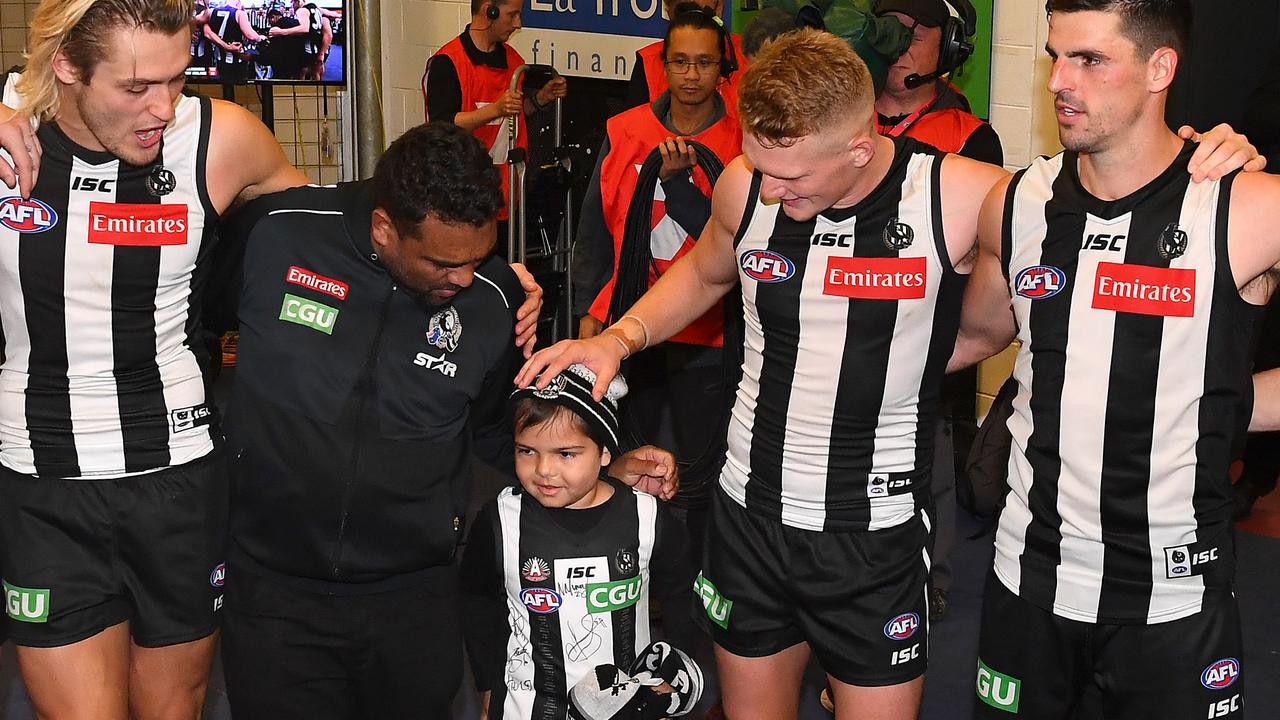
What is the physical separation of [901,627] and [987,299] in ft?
2.14

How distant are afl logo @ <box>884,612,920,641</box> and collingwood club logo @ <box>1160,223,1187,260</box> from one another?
848mm

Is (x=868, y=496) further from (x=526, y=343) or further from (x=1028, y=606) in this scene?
(x=526, y=343)

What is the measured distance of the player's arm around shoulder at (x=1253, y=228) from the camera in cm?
225

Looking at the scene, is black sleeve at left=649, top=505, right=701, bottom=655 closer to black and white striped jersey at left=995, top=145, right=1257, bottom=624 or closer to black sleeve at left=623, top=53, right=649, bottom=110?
black and white striped jersey at left=995, top=145, right=1257, bottom=624

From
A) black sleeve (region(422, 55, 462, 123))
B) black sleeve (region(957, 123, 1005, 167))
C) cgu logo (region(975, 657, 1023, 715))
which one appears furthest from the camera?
black sleeve (region(422, 55, 462, 123))

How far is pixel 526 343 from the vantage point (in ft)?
8.77

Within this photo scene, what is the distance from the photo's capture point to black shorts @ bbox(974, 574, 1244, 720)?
2.36 metres

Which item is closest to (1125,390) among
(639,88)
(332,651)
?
(332,651)

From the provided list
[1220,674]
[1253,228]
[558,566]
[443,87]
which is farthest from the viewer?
[443,87]

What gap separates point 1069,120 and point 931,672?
2.27 metres

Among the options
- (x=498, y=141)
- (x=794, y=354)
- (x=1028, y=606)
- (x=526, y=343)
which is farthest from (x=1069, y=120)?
(x=498, y=141)

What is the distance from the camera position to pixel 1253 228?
2.25 m

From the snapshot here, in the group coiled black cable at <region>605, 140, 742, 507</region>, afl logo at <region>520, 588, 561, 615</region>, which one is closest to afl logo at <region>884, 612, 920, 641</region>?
afl logo at <region>520, 588, 561, 615</region>

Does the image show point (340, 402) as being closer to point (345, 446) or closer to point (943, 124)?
point (345, 446)
